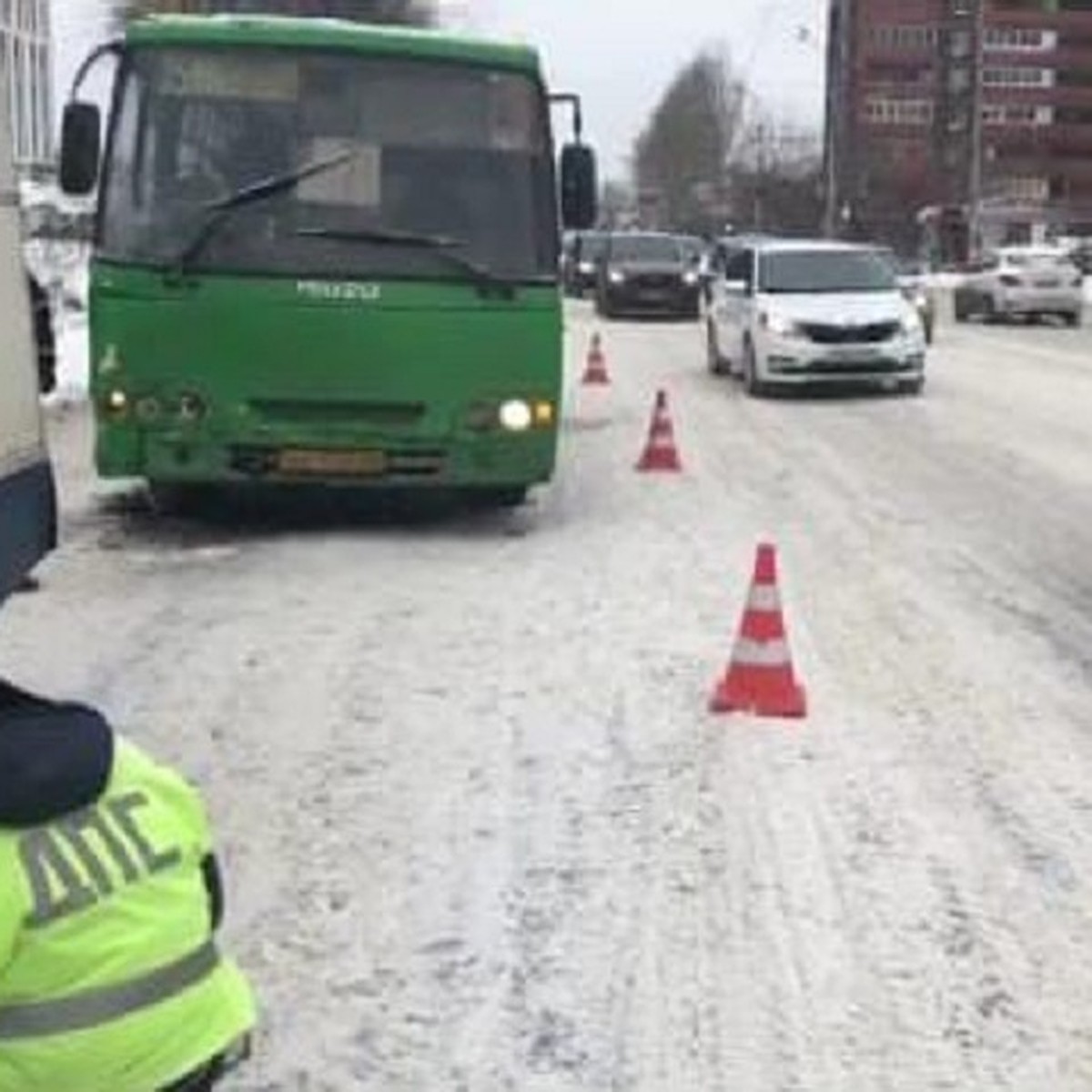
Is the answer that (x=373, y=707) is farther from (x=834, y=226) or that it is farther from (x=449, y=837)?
(x=834, y=226)

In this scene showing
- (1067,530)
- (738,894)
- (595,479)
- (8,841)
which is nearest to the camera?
(8,841)

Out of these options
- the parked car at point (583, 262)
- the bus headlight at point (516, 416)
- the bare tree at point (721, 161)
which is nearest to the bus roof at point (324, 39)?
the bus headlight at point (516, 416)

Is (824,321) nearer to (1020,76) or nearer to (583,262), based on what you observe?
(583,262)

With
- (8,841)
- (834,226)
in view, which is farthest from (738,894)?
(834,226)

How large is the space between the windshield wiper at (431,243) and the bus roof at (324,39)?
0.99 meters

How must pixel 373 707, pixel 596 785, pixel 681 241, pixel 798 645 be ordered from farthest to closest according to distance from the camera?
pixel 681 241
pixel 798 645
pixel 373 707
pixel 596 785

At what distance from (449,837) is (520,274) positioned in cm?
638

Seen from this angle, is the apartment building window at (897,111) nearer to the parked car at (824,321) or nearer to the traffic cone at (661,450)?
the parked car at (824,321)

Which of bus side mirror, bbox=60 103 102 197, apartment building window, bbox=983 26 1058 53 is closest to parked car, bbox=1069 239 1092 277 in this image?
apartment building window, bbox=983 26 1058 53

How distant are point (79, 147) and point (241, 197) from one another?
2.81ft

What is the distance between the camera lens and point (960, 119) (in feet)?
409

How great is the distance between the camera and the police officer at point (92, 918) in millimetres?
2842

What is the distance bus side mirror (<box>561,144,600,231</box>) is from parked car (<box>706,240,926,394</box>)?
11.4 meters

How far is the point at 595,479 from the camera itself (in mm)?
16438
